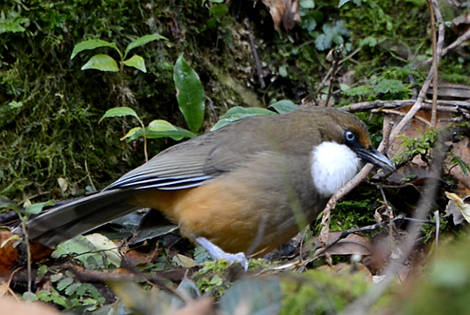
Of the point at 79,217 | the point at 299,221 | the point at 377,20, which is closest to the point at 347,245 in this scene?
the point at 299,221

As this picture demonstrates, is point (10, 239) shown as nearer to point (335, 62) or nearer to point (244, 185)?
point (244, 185)

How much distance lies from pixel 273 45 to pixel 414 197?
222 cm

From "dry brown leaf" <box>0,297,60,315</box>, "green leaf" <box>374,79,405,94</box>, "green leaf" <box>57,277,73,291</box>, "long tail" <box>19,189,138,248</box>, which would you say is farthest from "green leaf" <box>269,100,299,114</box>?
"dry brown leaf" <box>0,297,60,315</box>

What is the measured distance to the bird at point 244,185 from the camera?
13.3 feet

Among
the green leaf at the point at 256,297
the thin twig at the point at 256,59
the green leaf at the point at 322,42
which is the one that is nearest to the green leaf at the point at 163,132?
the thin twig at the point at 256,59

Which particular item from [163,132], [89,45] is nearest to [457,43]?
[163,132]

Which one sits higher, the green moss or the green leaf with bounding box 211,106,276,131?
the green moss

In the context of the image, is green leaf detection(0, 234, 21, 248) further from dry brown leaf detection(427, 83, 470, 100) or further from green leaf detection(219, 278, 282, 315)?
dry brown leaf detection(427, 83, 470, 100)

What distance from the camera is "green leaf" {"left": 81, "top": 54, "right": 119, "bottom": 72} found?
521 centimetres

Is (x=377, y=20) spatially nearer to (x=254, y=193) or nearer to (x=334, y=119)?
(x=334, y=119)

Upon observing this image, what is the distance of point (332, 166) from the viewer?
4.25 meters

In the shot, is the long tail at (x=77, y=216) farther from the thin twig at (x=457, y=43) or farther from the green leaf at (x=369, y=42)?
the thin twig at (x=457, y=43)

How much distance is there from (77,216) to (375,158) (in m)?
1.93

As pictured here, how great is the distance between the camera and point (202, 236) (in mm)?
4191
